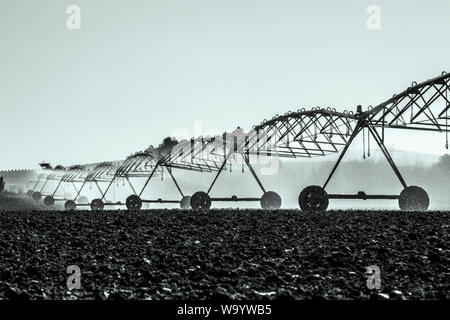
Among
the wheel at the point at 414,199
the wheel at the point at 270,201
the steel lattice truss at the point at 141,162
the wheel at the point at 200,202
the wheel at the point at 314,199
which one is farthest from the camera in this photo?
the steel lattice truss at the point at 141,162

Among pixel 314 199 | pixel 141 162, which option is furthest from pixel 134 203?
pixel 314 199

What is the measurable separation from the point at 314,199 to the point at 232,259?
1210 centimetres

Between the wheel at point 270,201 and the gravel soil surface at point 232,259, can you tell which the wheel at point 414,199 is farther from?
the wheel at point 270,201

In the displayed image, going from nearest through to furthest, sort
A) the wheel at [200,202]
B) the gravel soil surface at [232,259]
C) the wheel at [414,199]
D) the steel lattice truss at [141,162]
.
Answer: the gravel soil surface at [232,259] < the wheel at [414,199] < the wheel at [200,202] < the steel lattice truss at [141,162]

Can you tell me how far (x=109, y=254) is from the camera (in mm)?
9633

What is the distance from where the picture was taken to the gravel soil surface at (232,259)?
278 inches

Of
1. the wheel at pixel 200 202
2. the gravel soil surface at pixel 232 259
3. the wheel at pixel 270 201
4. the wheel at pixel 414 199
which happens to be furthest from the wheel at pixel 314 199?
the wheel at pixel 200 202

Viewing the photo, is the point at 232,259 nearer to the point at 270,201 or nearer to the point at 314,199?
the point at 314,199

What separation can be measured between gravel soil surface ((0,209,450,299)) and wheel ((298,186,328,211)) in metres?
6.80

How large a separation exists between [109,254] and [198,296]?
3308 millimetres

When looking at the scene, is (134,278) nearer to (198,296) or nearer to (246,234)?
(198,296)

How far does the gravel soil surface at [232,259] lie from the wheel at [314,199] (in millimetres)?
6799

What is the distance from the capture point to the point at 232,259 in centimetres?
888
